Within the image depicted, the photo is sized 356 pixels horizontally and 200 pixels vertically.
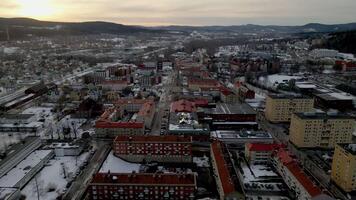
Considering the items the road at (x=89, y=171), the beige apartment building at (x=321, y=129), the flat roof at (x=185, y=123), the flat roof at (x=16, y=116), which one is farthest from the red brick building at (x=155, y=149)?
the flat roof at (x=16, y=116)

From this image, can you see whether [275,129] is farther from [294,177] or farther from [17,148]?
[17,148]

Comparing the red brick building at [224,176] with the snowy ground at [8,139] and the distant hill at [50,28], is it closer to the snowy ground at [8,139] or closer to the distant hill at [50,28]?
the snowy ground at [8,139]

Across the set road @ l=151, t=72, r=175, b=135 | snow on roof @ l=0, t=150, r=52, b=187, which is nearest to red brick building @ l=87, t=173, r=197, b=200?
snow on roof @ l=0, t=150, r=52, b=187

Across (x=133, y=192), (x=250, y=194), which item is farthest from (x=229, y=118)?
(x=133, y=192)

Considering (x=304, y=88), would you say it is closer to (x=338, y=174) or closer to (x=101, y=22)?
(x=338, y=174)

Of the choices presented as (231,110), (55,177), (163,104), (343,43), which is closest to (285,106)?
(231,110)

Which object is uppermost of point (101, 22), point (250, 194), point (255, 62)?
point (101, 22)
